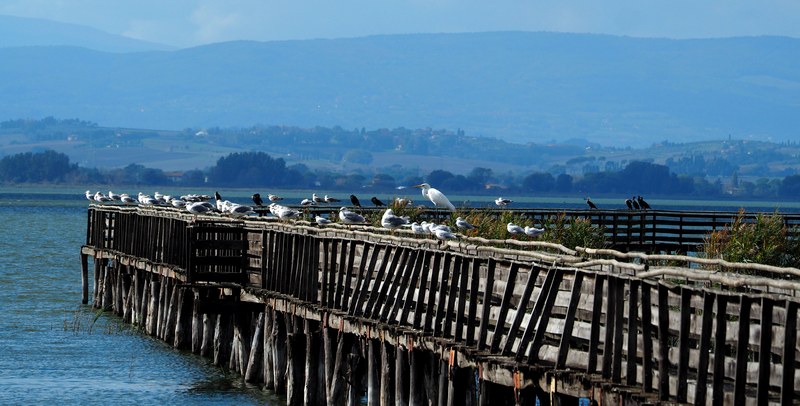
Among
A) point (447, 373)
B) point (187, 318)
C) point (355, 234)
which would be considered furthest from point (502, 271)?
point (187, 318)

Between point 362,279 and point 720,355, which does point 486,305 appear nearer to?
point 720,355

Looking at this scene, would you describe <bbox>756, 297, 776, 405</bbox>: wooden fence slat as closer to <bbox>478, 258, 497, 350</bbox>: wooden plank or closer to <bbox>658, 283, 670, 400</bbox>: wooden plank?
<bbox>658, 283, 670, 400</bbox>: wooden plank

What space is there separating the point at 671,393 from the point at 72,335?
29680mm

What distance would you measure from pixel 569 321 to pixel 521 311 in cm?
Result: 127

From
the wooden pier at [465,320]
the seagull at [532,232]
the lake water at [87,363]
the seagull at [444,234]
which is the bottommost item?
the lake water at [87,363]

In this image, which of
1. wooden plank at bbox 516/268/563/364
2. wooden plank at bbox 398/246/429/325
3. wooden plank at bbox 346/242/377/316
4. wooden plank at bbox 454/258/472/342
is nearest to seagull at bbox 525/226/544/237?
wooden plank at bbox 346/242/377/316

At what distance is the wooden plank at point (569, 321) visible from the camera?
1777 cm

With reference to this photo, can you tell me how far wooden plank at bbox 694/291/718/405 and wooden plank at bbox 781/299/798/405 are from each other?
108 cm

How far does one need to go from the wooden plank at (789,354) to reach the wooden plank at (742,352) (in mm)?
472

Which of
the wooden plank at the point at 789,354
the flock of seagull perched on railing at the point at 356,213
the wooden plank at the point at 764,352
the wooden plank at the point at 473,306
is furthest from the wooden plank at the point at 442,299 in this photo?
the wooden plank at the point at 789,354

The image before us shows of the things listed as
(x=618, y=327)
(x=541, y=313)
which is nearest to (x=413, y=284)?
(x=541, y=313)

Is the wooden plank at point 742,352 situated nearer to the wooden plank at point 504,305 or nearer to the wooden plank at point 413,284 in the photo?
the wooden plank at point 504,305

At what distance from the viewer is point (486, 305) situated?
20.1 metres

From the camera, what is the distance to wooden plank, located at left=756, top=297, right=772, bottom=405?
1415 centimetres
